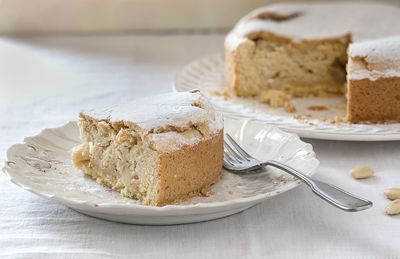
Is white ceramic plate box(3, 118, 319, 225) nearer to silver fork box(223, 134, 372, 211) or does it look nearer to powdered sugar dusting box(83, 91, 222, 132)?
silver fork box(223, 134, 372, 211)

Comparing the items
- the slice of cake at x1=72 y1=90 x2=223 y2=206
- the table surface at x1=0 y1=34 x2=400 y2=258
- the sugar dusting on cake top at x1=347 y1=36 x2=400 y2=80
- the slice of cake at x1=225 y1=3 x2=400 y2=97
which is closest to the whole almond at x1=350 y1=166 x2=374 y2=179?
the table surface at x1=0 y1=34 x2=400 y2=258

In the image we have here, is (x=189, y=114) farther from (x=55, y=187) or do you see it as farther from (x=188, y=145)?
(x=55, y=187)

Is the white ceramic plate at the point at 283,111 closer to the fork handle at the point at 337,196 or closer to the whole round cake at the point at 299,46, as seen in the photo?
the whole round cake at the point at 299,46

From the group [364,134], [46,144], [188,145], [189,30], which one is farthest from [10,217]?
[189,30]

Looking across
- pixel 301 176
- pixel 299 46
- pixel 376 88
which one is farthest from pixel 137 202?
pixel 299 46

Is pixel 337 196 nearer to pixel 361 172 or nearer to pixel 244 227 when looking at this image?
pixel 244 227

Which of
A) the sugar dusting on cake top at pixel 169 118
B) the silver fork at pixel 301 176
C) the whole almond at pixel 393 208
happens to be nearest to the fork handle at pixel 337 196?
the silver fork at pixel 301 176

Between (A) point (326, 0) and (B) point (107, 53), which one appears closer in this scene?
(B) point (107, 53)
